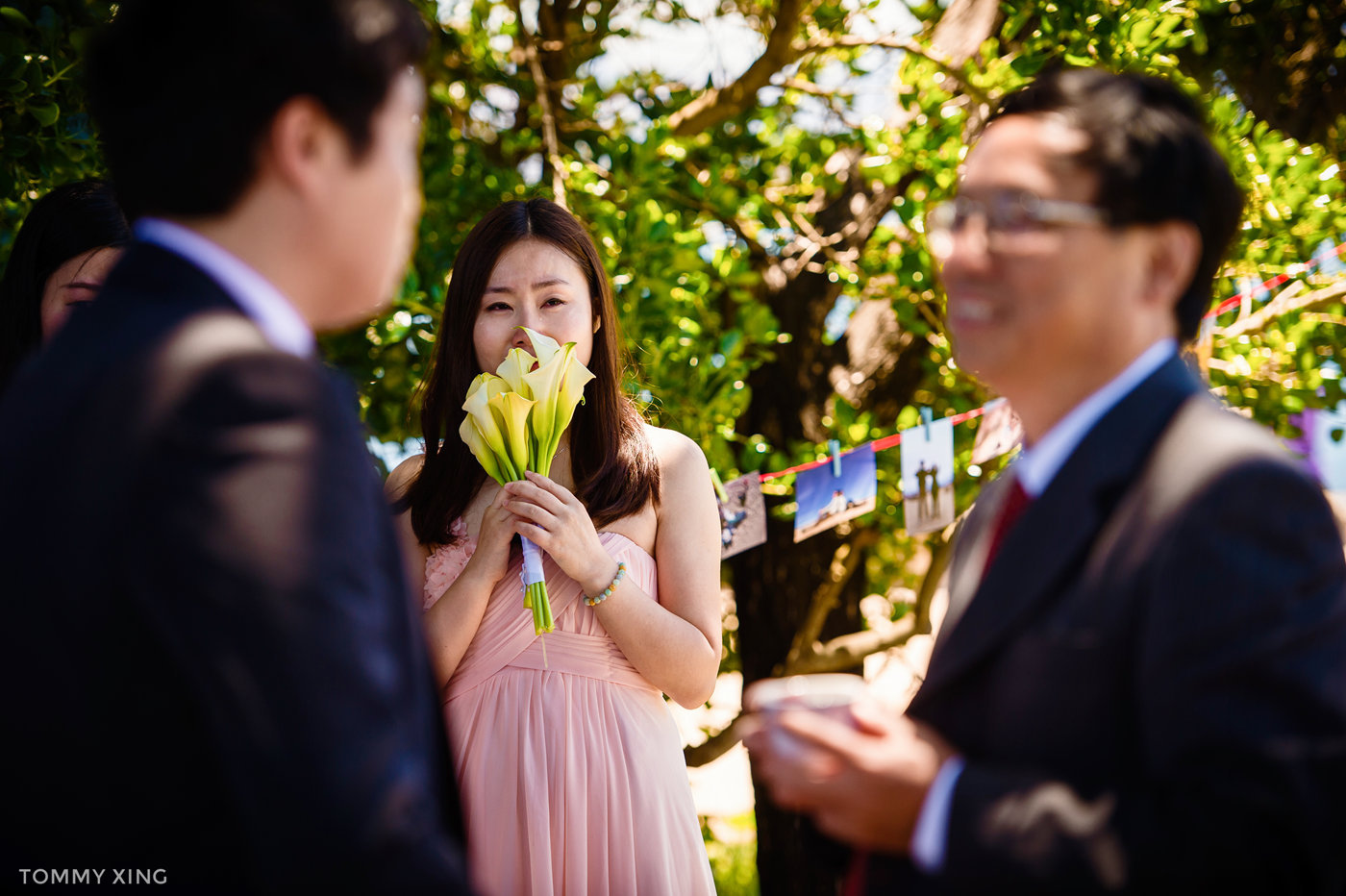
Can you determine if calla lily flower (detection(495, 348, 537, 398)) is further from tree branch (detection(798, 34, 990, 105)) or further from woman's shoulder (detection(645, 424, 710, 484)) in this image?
tree branch (detection(798, 34, 990, 105))

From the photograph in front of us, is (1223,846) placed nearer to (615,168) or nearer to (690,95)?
(615,168)

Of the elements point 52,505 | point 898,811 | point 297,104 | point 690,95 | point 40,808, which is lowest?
point 898,811

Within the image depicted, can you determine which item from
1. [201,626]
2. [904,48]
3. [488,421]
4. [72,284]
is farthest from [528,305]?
[904,48]

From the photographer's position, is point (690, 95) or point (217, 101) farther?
point (690, 95)

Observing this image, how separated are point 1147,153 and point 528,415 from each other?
1370 millimetres

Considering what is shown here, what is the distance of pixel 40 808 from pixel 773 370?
14.0 ft

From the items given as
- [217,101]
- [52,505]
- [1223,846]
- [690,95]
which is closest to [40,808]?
[52,505]

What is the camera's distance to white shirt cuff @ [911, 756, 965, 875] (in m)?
1.15

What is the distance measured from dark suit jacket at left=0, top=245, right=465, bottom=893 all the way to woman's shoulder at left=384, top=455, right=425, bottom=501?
158cm

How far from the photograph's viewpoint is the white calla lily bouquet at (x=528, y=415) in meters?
2.25

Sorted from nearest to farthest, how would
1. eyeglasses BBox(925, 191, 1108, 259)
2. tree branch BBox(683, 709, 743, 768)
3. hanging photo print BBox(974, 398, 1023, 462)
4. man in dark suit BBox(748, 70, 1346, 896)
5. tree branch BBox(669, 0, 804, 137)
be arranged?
man in dark suit BBox(748, 70, 1346, 896), eyeglasses BBox(925, 191, 1108, 259), hanging photo print BBox(974, 398, 1023, 462), tree branch BBox(669, 0, 804, 137), tree branch BBox(683, 709, 743, 768)

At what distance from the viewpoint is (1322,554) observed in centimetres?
108
